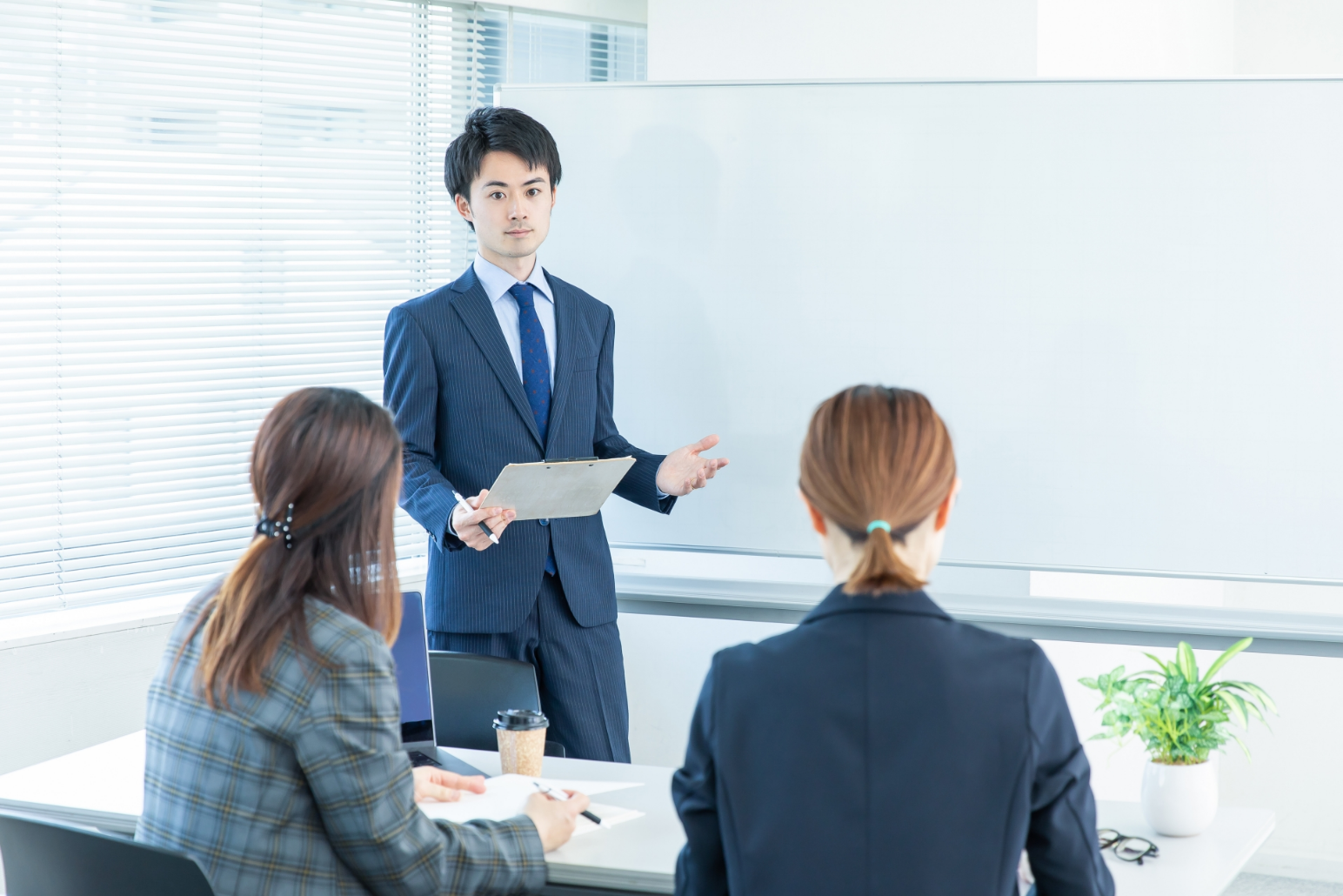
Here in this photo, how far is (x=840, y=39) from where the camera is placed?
338 centimetres

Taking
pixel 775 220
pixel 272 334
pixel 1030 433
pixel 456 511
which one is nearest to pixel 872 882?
pixel 456 511

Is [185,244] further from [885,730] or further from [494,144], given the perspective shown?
[885,730]

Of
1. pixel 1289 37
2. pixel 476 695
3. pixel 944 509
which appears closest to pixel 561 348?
pixel 476 695

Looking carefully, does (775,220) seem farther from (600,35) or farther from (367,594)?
(367,594)

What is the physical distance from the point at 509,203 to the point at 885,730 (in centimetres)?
175

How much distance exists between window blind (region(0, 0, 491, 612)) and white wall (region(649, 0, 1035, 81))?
0.73 metres

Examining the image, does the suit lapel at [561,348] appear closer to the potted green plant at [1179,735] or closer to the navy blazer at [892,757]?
the potted green plant at [1179,735]

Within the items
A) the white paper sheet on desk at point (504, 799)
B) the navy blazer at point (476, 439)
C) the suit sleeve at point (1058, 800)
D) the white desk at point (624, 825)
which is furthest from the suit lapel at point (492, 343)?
the suit sleeve at point (1058, 800)

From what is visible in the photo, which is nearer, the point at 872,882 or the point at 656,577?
the point at 872,882

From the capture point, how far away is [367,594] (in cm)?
143

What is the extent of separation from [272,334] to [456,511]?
4.71ft

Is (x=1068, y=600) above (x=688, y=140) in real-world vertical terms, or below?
below

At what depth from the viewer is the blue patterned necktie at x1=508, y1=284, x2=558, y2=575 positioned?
2605mm

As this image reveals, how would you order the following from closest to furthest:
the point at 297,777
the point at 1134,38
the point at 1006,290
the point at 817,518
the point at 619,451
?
the point at 817,518, the point at 297,777, the point at 619,451, the point at 1006,290, the point at 1134,38
